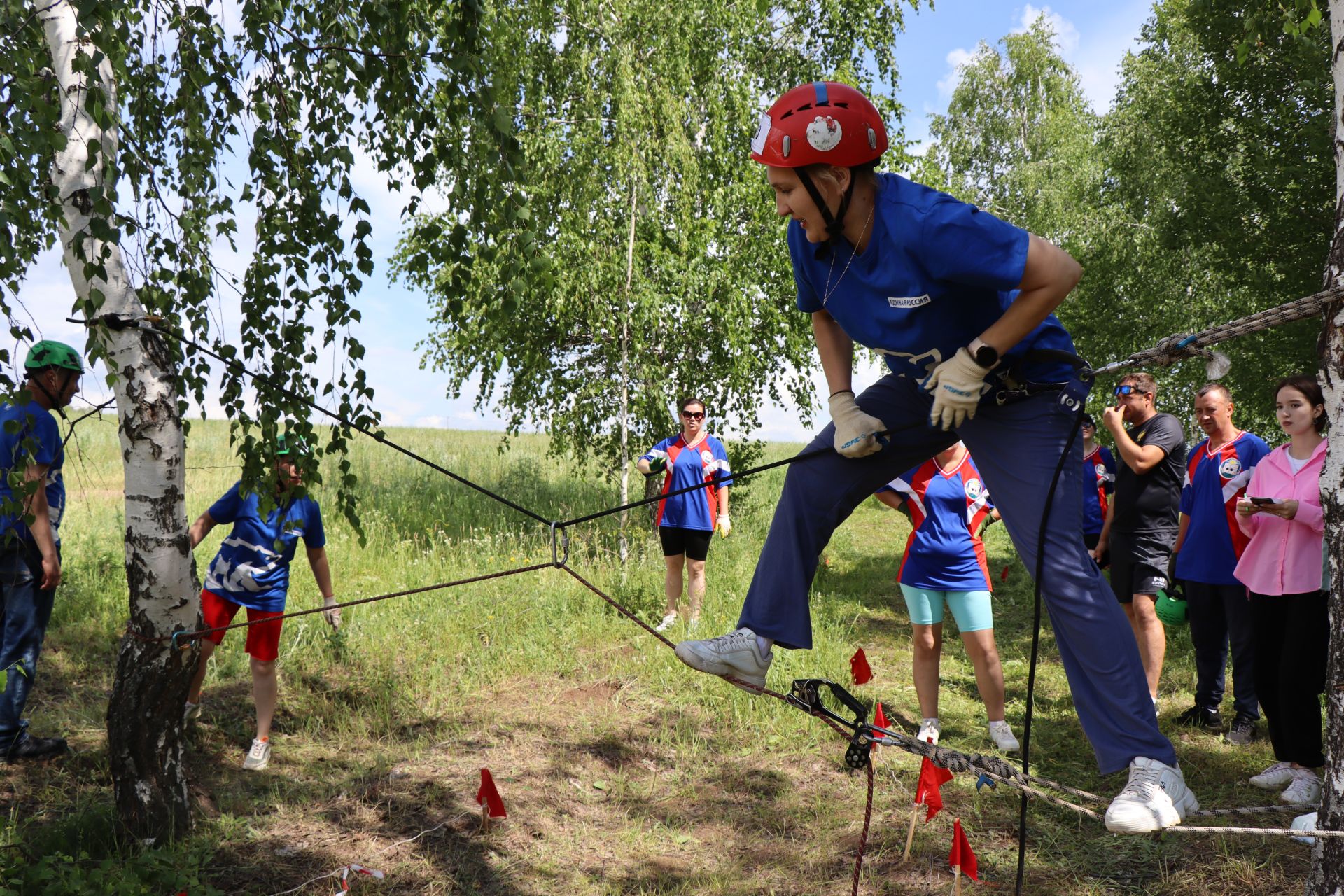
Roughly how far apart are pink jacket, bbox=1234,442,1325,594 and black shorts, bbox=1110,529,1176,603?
75 centimetres

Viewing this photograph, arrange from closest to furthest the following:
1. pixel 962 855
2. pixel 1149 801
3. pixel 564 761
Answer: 1. pixel 1149 801
2. pixel 962 855
3. pixel 564 761

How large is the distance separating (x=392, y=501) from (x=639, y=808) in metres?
7.40

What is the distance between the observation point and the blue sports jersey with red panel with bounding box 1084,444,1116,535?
6125mm

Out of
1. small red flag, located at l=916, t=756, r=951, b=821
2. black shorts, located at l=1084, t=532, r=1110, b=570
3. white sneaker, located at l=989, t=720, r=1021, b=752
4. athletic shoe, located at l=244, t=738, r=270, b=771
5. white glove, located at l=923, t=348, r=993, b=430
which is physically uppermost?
white glove, located at l=923, t=348, r=993, b=430

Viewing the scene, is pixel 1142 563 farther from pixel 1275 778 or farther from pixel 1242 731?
pixel 1275 778

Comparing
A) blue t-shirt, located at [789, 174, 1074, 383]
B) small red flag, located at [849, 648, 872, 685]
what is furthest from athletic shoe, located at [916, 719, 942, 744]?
blue t-shirt, located at [789, 174, 1074, 383]

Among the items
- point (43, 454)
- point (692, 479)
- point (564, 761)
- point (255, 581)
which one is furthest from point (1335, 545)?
point (43, 454)

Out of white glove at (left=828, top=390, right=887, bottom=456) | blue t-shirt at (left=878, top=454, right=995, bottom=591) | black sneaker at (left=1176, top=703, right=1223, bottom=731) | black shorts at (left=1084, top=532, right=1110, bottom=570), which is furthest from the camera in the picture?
black shorts at (left=1084, top=532, right=1110, bottom=570)

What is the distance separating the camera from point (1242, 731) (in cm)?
504

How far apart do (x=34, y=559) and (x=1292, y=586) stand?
6240 millimetres

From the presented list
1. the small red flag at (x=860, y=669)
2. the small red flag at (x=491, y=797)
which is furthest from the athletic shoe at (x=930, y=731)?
the small red flag at (x=491, y=797)

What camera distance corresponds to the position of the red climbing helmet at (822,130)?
2320 millimetres

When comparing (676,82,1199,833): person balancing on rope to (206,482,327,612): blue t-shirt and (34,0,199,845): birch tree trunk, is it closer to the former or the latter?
(34,0,199,845): birch tree trunk

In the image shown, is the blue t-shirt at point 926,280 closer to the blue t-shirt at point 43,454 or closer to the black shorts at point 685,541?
the blue t-shirt at point 43,454
